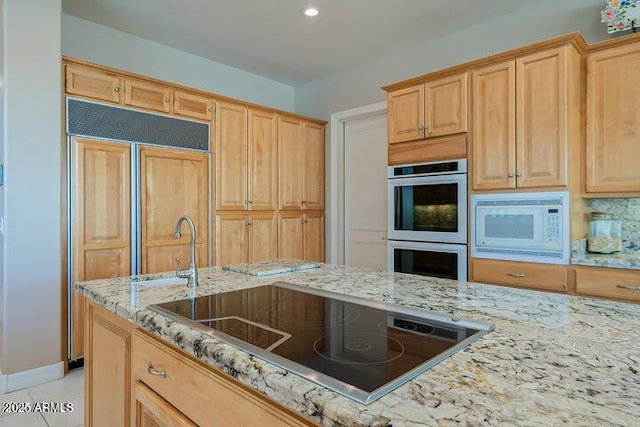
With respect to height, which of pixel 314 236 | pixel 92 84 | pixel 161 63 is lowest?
pixel 314 236

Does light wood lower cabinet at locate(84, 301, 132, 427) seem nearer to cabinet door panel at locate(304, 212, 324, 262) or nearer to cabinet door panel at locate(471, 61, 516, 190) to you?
cabinet door panel at locate(471, 61, 516, 190)

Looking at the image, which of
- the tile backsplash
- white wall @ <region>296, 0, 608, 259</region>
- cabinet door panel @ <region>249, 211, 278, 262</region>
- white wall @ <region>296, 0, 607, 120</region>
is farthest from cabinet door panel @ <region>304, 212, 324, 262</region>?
the tile backsplash

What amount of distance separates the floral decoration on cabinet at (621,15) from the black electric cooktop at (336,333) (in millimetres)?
2610

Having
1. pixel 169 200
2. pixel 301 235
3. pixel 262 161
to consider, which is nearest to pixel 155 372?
pixel 169 200

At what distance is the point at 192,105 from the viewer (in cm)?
336

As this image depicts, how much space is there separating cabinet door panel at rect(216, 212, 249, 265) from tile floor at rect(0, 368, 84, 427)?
1.42 metres

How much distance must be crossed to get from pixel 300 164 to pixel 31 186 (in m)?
2.50

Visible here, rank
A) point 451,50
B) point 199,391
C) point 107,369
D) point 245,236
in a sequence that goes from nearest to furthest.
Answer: point 199,391, point 107,369, point 451,50, point 245,236

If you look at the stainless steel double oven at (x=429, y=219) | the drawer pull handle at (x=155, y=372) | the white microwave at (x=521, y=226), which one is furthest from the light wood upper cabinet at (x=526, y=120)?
the drawer pull handle at (x=155, y=372)

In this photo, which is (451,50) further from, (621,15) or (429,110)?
(621,15)

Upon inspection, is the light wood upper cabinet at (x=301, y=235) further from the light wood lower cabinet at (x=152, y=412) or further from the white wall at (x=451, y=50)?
the light wood lower cabinet at (x=152, y=412)

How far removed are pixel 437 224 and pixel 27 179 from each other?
9.81 ft

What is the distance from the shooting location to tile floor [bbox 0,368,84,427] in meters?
2.11

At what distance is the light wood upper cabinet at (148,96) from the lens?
2.98 metres
